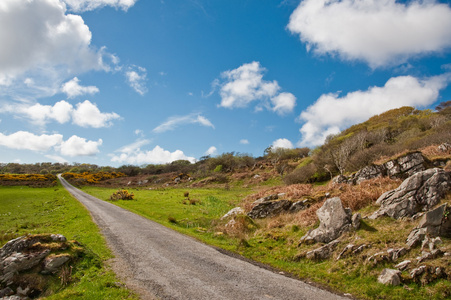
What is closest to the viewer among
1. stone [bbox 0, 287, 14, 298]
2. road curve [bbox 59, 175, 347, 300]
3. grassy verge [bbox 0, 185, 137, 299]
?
road curve [bbox 59, 175, 347, 300]

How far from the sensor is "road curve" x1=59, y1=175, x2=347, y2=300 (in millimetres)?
Answer: 9297

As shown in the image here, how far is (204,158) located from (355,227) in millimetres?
105412

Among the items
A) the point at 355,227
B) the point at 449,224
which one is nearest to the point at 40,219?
the point at 355,227

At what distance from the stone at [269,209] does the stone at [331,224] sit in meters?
6.18

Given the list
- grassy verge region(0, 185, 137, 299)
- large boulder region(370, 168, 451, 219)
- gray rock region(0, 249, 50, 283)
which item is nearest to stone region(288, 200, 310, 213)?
large boulder region(370, 168, 451, 219)

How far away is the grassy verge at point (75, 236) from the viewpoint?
31.6ft

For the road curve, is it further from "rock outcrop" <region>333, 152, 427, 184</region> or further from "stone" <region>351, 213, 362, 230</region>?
"rock outcrop" <region>333, 152, 427, 184</region>

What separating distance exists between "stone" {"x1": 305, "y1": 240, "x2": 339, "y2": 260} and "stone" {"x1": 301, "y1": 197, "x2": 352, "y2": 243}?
2.25 ft

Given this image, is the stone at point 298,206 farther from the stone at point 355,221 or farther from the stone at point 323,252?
the stone at point 323,252

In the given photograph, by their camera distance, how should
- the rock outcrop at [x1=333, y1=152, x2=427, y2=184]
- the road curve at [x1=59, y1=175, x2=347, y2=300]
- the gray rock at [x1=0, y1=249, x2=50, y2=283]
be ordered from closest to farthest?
the road curve at [x1=59, y1=175, x2=347, y2=300]
the gray rock at [x1=0, y1=249, x2=50, y2=283]
the rock outcrop at [x1=333, y1=152, x2=427, y2=184]

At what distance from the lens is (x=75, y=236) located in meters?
17.4

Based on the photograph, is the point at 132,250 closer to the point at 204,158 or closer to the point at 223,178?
the point at 223,178

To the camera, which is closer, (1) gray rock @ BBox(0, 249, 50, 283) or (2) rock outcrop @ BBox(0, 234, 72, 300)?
(2) rock outcrop @ BBox(0, 234, 72, 300)

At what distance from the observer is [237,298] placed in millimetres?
8945
